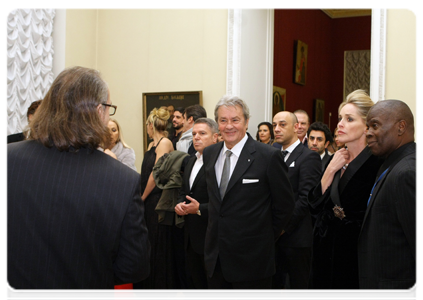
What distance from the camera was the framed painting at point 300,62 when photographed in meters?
10.7

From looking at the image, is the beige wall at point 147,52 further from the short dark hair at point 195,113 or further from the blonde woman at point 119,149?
the blonde woman at point 119,149

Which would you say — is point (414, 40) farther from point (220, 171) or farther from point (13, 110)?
point (13, 110)

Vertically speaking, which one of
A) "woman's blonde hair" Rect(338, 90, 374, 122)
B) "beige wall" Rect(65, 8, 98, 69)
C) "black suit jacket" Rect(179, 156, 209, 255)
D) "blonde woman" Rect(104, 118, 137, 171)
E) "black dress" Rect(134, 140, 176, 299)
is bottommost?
"black dress" Rect(134, 140, 176, 299)

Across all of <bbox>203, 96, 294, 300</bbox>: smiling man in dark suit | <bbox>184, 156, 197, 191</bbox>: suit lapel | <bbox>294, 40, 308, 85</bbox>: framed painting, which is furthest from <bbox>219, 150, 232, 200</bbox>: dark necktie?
<bbox>294, 40, 308, 85</bbox>: framed painting

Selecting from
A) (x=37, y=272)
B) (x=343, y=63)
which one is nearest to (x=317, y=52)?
(x=343, y=63)

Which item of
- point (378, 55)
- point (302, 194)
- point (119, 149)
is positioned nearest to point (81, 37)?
point (119, 149)

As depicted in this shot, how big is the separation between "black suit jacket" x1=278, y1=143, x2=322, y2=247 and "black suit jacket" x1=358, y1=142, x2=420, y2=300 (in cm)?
148

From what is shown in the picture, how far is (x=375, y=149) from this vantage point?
2.51 m

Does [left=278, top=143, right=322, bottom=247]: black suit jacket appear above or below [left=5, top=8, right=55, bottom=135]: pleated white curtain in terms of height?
below

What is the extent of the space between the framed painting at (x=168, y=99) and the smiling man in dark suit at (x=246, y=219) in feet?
14.7

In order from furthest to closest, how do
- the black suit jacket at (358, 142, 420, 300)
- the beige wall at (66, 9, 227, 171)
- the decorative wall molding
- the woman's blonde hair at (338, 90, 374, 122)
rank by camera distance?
the beige wall at (66, 9, 227, 171)
the decorative wall molding
the woman's blonde hair at (338, 90, 374, 122)
the black suit jacket at (358, 142, 420, 300)

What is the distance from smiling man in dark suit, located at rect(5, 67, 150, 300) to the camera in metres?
1.77

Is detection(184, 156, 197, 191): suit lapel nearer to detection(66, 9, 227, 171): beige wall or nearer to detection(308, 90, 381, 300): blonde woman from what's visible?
detection(308, 90, 381, 300): blonde woman

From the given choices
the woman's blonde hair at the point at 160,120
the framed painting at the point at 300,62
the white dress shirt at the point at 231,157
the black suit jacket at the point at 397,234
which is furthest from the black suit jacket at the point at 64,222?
the framed painting at the point at 300,62
